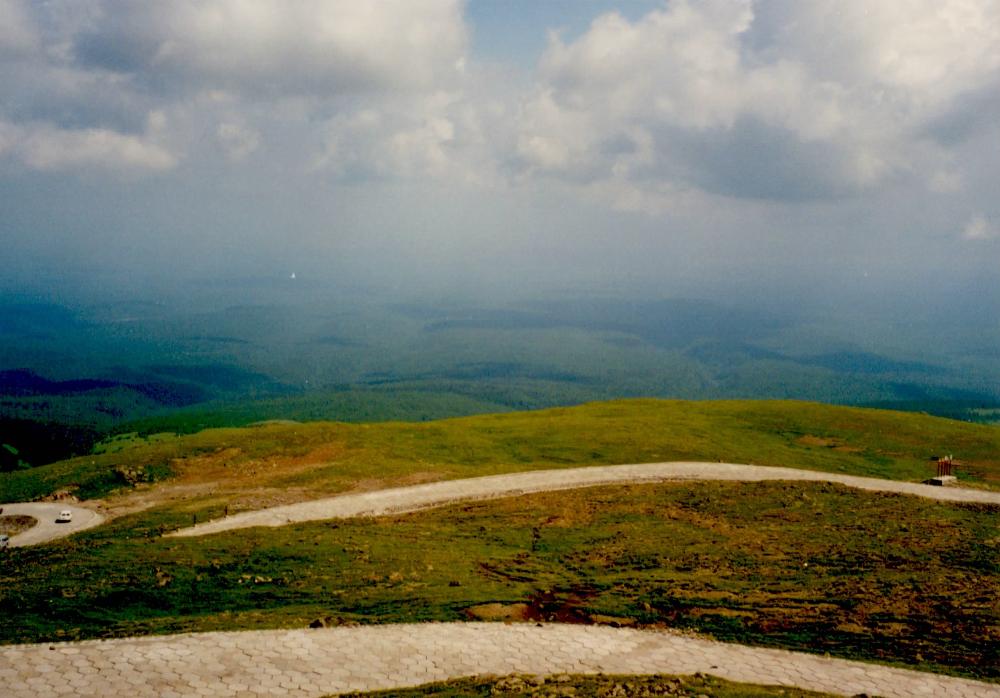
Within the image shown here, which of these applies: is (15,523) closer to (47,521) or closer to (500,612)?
(47,521)

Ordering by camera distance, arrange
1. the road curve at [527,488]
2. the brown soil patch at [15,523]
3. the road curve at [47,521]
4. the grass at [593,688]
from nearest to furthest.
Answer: the grass at [593,688] < the road curve at [527,488] < the road curve at [47,521] < the brown soil patch at [15,523]

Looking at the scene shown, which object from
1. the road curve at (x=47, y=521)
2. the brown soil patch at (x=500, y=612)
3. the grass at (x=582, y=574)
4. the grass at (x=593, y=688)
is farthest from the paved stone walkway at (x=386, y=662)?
the road curve at (x=47, y=521)

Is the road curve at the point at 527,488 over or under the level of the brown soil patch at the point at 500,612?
over

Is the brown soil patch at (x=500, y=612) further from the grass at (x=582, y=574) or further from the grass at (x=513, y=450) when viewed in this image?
the grass at (x=513, y=450)

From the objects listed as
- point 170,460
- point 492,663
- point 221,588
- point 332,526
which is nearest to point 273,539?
point 332,526

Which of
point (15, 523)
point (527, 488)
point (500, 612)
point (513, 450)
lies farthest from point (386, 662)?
point (513, 450)

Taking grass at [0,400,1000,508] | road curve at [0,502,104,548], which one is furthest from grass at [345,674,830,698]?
road curve at [0,502,104,548]
